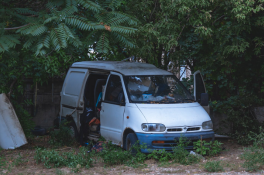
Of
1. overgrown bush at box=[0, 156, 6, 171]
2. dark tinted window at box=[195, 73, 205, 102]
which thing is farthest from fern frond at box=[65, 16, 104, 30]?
overgrown bush at box=[0, 156, 6, 171]

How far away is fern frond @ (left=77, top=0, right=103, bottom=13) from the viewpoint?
661 centimetres

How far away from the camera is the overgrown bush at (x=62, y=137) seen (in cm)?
932

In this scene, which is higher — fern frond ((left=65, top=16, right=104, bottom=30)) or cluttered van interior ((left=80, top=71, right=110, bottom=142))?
fern frond ((left=65, top=16, right=104, bottom=30))

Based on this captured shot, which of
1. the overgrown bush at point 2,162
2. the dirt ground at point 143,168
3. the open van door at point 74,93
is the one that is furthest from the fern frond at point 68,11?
the overgrown bush at point 2,162

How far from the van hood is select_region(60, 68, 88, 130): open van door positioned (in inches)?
99.9

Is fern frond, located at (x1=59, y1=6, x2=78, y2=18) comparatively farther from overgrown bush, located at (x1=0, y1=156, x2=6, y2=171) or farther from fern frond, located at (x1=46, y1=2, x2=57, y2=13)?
overgrown bush, located at (x1=0, y1=156, x2=6, y2=171)

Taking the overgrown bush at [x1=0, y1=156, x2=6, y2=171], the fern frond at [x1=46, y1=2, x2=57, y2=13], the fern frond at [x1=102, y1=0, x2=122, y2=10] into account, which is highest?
the fern frond at [x1=102, y1=0, x2=122, y2=10]

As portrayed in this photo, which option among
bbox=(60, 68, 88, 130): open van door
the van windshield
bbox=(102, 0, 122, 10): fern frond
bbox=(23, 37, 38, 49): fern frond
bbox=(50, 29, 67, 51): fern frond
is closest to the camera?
bbox=(50, 29, 67, 51): fern frond

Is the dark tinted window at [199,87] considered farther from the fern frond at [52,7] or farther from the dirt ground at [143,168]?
the fern frond at [52,7]

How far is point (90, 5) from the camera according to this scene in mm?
6645

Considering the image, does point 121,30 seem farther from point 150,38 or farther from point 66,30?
point 150,38

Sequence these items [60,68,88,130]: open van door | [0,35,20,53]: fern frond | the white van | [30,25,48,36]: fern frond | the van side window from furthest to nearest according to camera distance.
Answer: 1. [60,68,88,130]: open van door
2. the van side window
3. the white van
4. [0,35,20,53]: fern frond
5. [30,25,48,36]: fern frond

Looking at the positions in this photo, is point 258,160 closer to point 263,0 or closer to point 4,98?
point 263,0

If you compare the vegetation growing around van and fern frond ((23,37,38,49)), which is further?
the vegetation growing around van
